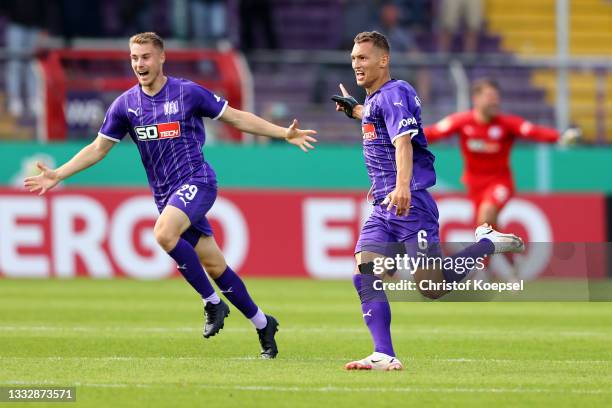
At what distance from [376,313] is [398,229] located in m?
0.59

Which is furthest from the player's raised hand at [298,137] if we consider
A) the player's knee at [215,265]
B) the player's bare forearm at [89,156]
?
the player's bare forearm at [89,156]

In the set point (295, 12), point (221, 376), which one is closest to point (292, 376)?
point (221, 376)

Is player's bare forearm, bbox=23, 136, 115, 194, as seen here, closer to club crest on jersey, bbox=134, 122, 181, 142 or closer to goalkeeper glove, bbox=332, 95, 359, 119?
club crest on jersey, bbox=134, 122, 181, 142

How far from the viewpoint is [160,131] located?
396 inches

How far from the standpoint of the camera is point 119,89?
20969 mm

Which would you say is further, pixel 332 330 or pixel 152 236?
pixel 152 236

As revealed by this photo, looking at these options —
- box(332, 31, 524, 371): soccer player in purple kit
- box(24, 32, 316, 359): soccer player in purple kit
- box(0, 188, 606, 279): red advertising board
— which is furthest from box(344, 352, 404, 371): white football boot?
box(0, 188, 606, 279): red advertising board

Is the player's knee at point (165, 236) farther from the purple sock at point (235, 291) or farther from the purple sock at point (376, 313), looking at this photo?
the purple sock at point (376, 313)

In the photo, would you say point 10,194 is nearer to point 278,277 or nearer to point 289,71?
point 278,277

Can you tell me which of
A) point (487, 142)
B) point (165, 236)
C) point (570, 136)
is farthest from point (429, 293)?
point (487, 142)

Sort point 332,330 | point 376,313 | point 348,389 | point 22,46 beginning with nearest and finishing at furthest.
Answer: point 348,389 < point 376,313 < point 332,330 < point 22,46

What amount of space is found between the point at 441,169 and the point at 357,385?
12.3 meters

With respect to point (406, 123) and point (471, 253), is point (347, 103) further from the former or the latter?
point (471, 253)

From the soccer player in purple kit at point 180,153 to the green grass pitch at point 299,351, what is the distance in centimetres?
46
